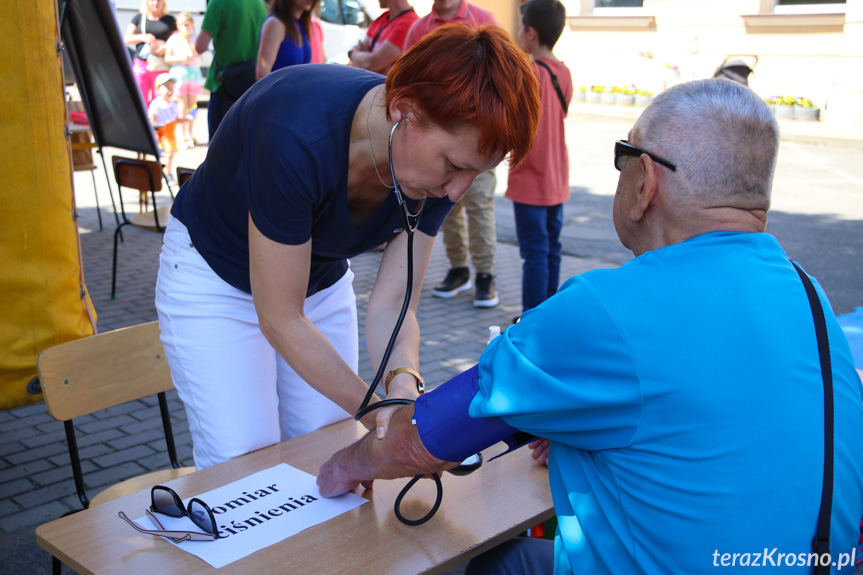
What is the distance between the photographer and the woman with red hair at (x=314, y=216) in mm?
1613

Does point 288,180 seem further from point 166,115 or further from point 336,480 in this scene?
point 166,115

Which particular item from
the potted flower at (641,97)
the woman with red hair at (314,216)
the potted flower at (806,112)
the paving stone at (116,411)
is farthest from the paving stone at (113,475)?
the potted flower at (641,97)

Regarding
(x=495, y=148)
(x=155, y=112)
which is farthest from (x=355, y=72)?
(x=155, y=112)

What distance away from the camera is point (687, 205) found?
131 cm

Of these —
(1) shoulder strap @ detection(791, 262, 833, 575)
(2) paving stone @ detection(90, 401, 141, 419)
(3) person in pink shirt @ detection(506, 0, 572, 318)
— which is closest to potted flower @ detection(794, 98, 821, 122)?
(3) person in pink shirt @ detection(506, 0, 572, 318)

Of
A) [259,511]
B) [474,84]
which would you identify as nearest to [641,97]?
[474,84]

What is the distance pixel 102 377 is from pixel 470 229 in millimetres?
3377

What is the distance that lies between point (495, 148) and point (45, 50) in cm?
→ 201

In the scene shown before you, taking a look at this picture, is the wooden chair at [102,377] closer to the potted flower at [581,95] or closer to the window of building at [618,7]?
the potted flower at [581,95]

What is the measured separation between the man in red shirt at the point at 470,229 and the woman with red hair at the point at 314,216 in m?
3.07

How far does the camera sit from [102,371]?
239cm

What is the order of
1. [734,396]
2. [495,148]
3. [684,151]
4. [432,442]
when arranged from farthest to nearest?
[495,148]
[432,442]
[684,151]
[734,396]

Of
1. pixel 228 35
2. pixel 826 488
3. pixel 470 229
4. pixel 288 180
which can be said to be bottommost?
pixel 470 229

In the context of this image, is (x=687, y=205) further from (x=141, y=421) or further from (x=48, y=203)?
(x=141, y=421)
